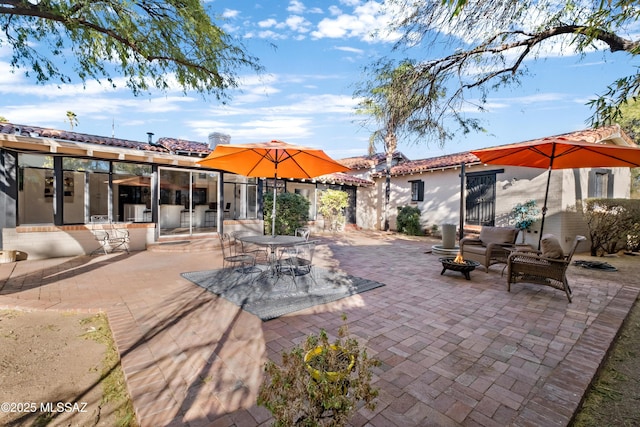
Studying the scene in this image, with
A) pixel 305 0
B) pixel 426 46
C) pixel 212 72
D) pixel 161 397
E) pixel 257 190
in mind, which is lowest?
pixel 161 397

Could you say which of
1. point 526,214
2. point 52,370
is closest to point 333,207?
point 526,214

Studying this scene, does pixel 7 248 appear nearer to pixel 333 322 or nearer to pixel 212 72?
pixel 212 72

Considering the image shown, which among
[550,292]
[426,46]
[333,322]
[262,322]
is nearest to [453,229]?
[550,292]

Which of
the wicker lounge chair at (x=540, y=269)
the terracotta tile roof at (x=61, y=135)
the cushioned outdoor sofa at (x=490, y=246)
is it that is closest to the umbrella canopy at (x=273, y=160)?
the wicker lounge chair at (x=540, y=269)

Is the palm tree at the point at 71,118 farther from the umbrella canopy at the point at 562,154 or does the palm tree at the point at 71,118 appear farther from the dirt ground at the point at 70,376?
the umbrella canopy at the point at 562,154

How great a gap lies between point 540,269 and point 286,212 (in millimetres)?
8489

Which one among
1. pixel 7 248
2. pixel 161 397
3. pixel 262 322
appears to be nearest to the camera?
pixel 161 397

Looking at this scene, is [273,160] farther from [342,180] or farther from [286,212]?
[342,180]

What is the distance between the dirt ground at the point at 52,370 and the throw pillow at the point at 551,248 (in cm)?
621

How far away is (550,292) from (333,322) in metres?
4.27

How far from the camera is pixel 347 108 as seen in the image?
10867 mm

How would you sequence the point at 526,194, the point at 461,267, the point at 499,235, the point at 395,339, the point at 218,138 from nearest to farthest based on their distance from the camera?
the point at 395,339, the point at 461,267, the point at 499,235, the point at 526,194, the point at 218,138

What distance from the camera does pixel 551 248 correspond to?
478cm

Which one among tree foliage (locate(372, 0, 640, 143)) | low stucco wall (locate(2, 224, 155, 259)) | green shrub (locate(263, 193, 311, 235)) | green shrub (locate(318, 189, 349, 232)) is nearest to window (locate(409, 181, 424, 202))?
green shrub (locate(318, 189, 349, 232))
